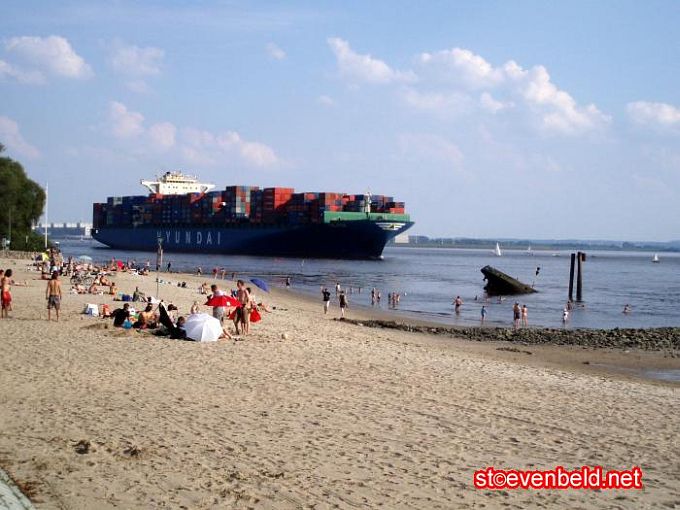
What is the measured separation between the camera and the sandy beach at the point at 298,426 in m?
5.69

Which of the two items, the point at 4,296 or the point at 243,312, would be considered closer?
the point at 243,312

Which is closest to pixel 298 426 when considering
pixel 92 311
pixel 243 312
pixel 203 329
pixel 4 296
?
pixel 203 329

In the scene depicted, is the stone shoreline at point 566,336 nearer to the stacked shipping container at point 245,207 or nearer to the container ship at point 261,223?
the container ship at point 261,223

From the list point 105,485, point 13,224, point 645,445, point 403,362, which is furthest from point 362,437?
point 13,224

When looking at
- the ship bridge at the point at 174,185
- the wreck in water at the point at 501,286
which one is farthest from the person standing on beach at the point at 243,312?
the ship bridge at the point at 174,185

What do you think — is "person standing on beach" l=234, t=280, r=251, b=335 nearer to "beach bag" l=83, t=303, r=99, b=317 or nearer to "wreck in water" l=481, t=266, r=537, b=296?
"beach bag" l=83, t=303, r=99, b=317

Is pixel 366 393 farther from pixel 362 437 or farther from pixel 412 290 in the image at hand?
pixel 412 290

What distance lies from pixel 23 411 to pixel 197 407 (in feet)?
6.38

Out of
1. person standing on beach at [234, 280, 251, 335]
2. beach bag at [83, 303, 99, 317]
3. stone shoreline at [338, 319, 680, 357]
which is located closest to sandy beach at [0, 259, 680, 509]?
person standing on beach at [234, 280, 251, 335]

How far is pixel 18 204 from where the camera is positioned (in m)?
58.7

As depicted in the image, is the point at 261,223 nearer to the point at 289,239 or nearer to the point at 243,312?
the point at 289,239

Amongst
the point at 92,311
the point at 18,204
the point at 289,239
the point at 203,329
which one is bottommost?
the point at 92,311

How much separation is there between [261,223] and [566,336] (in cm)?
7846

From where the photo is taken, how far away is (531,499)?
577cm
